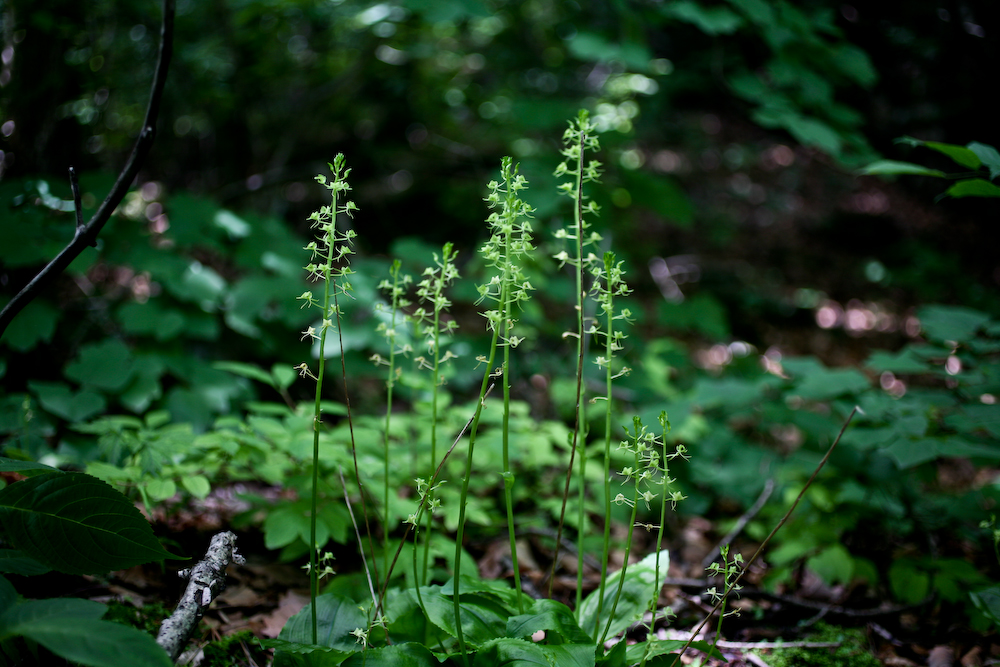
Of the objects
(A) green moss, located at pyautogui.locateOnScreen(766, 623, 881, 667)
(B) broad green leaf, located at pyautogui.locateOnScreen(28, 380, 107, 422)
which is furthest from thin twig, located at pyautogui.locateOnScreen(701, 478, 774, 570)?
(B) broad green leaf, located at pyautogui.locateOnScreen(28, 380, 107, 422)

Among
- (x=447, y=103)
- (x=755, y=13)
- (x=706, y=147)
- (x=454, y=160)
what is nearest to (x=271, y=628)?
(x=755, y=13)

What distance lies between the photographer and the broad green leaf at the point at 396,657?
1.03 metres

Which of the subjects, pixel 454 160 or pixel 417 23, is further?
pixel 454 160

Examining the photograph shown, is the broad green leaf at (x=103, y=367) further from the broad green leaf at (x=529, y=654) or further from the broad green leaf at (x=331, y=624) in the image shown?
the broad green leaf at (x=529, y=654)

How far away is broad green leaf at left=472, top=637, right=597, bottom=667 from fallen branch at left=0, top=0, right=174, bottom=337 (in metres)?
1.26

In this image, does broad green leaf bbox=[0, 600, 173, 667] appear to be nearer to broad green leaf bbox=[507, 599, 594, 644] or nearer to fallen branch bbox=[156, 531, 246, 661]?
fallen branch bbox=[156, 531, 246, 661]

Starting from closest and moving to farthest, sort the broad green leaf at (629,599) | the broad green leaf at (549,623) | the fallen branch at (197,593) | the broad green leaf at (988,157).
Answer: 1. the fallen branch at (197,593)
2. the broad green leaf at (549,623)
3. the broad green leaf at (629,599)
4. the broad green leaf at (988,157)

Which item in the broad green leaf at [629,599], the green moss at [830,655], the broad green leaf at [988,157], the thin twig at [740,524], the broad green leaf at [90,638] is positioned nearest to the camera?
the broad green leaf at [90,638]

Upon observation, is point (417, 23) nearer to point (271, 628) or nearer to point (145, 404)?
point (145, 404)

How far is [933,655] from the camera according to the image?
1.67 m

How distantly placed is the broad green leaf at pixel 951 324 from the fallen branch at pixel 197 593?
2.84 m

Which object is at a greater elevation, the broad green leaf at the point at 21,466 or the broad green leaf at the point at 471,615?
the broad green leaf at the point at 21,466

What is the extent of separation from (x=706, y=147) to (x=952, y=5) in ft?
16.8

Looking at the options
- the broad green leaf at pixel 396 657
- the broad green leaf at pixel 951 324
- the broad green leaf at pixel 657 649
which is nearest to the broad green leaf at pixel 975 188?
the broad green leaf at pixel 951 324
